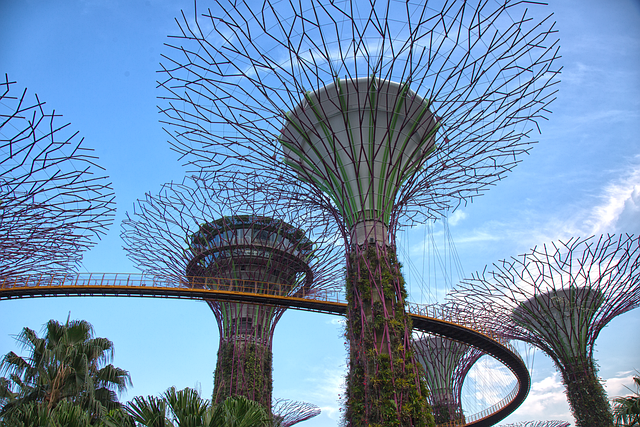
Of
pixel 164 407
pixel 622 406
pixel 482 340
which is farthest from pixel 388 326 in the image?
pixel 482 340

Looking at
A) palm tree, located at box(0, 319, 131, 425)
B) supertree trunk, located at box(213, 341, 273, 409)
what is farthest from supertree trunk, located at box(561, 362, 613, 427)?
palm tree, located at box(0, 319, 131, 425)

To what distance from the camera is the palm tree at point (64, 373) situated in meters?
10.8

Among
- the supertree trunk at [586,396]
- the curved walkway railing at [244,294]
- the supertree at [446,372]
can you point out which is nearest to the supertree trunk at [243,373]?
the curved walkway railing at [244,294]

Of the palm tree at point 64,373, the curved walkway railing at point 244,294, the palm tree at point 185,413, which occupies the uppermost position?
A: the curved walkway railing at point 244,294

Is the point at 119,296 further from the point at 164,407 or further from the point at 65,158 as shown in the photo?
the point at 164,407

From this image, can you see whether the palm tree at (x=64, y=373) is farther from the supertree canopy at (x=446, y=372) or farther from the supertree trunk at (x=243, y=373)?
the supertree canopy at (x=446, y=372)

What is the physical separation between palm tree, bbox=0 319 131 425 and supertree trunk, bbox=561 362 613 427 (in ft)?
73.2

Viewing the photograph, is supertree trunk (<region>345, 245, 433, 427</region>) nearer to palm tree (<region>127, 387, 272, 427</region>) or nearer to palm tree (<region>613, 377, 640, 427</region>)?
palm tree (<region>127, 387, 272, 427</region>)

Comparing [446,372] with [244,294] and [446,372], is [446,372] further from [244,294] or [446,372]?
[244,294]

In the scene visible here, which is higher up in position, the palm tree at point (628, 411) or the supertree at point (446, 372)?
the supertree at point (446, 372)

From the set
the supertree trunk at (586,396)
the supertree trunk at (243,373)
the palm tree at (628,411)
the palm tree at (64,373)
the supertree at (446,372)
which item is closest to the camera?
the palm tree at (64,373)

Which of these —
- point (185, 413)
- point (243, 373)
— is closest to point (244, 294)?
point (243, 373)

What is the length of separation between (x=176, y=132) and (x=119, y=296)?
9425 millimetres

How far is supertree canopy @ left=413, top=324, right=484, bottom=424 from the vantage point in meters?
32.9
